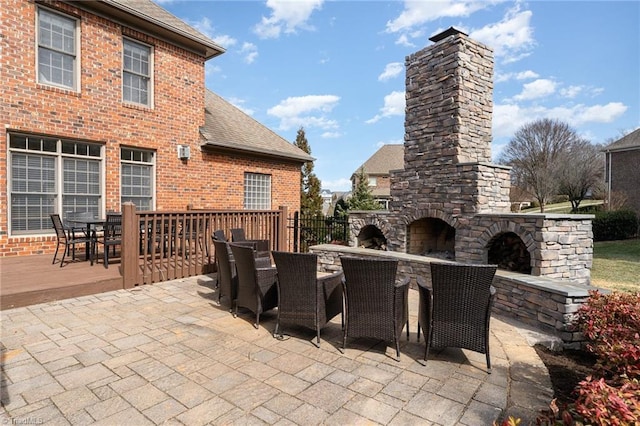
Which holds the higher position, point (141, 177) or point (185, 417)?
point (141, 177)

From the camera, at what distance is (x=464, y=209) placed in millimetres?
5867

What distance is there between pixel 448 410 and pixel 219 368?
1.83m

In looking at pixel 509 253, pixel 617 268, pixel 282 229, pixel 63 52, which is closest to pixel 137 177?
pixel 63 52

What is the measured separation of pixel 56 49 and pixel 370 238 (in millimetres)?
8047

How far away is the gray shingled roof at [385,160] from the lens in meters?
33.6

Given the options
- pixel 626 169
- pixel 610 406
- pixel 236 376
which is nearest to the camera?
pixel 610 406

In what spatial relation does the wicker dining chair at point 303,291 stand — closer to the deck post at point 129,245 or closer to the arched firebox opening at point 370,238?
the deck post at point 129,245

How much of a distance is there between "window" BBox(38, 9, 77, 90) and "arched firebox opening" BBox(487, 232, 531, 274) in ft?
30.0

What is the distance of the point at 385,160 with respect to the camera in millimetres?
34562

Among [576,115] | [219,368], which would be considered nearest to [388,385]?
[219,368]

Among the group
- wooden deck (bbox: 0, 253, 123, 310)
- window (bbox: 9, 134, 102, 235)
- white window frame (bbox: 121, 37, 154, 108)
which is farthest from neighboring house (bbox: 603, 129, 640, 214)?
window (bbox: 9, 134, 102, 235)

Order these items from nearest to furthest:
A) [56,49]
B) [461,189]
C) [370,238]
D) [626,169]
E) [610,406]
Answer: [610,406] → [461,189] → [56,49] → [370,238] → [626,169]

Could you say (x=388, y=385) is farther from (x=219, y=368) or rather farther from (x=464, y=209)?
(x=464, y=209)

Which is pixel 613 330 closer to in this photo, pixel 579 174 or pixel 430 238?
pixel 430 238
